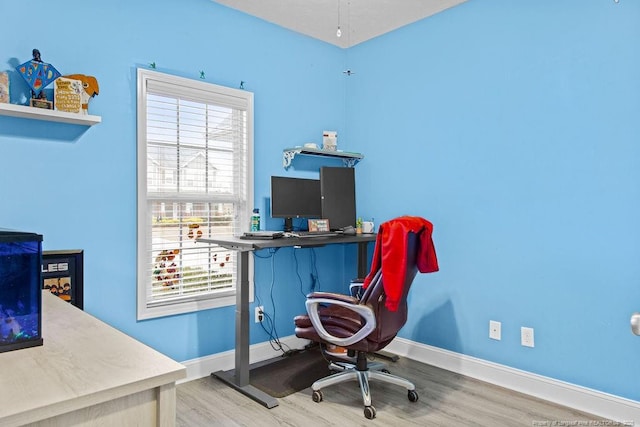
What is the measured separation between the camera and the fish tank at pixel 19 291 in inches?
41.6

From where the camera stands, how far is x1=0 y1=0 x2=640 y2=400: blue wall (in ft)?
8.04

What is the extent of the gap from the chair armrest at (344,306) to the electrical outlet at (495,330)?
1.04 m

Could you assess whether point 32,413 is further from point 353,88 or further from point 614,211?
point 353,88

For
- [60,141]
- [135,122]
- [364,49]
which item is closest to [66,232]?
[60,141]

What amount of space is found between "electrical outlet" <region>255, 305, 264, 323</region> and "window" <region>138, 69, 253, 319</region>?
0.25 meters

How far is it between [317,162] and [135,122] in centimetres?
159

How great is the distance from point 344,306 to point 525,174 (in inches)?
57.9

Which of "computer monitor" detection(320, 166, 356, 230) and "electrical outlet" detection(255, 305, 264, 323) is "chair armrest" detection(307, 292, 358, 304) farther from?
"computer monitor" detection(320, 166, 356, 230)

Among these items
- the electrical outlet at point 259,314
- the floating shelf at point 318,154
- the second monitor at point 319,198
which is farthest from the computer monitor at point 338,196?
the electrical outlet at point 259,314

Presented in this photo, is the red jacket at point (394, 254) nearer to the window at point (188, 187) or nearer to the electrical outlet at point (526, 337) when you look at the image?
the electrical outlet at point (526, 337)

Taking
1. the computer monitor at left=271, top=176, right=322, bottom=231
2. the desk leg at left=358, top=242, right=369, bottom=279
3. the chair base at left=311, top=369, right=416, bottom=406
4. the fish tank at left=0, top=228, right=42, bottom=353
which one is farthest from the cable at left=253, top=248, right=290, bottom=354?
the fish tank at left=0, top=228, right=42, bottom=353

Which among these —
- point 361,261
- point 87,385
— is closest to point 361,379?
point 361,261

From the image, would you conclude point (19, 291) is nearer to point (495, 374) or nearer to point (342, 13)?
point (495, 374)

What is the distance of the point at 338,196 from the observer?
12.0ft
